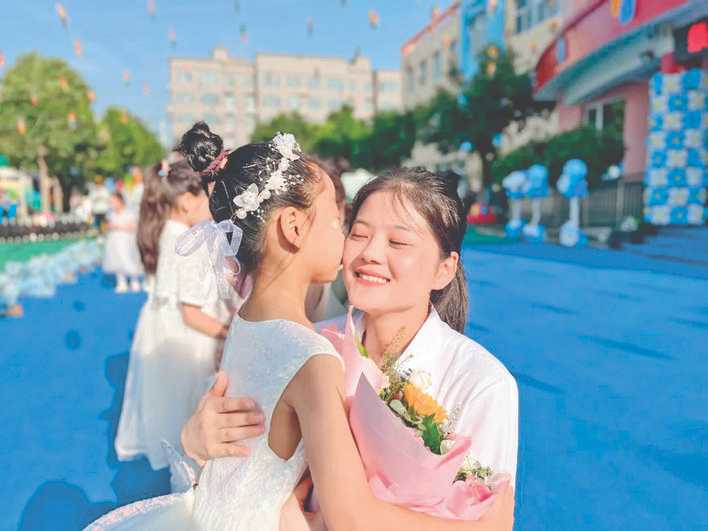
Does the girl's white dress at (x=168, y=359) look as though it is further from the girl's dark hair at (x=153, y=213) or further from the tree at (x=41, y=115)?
the tree at (x=41, y=115)

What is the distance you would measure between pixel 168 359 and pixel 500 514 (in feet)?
8.01

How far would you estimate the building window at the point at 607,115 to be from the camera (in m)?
16.1

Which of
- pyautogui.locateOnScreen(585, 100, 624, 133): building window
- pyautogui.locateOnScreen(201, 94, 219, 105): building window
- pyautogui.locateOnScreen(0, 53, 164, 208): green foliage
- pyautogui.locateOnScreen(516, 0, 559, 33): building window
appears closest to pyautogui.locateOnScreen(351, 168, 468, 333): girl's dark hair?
pyautogui.locateOnScreen(585, 100, 624, 133): building window

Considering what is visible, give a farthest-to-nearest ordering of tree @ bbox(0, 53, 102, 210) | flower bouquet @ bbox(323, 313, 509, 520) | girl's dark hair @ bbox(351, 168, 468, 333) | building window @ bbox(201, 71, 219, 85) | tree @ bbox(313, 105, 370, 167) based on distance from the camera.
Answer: building window @ bbox(201, 71, 219, 85), tree @ bbox(313, 105, 370, 167), tree @ bbox(0, 53, 102, 210), girl's dark hair @ bbox(351, 168, 468, 333), flower bouquet @ bbox(323, 313, 509, 520)

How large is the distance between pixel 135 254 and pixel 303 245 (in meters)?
Answer: 8.86

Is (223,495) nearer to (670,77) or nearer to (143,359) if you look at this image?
(143,359)

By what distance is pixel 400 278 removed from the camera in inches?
61.9

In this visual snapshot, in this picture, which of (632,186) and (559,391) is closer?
(559,391)

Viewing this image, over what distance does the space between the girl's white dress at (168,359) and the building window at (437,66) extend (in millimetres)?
31698

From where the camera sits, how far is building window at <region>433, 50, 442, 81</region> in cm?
3228

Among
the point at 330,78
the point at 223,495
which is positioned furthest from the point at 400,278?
the point at 330,78

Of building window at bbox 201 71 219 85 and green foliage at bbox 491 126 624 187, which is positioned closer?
green foliage at bbox 491 126 624 187

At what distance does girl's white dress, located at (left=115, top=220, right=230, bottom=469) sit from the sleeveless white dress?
1696 millimetres

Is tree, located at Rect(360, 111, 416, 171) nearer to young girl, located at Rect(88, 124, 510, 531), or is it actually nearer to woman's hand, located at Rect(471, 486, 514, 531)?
young girl, located at Rect(88, 124, 510, 531)
